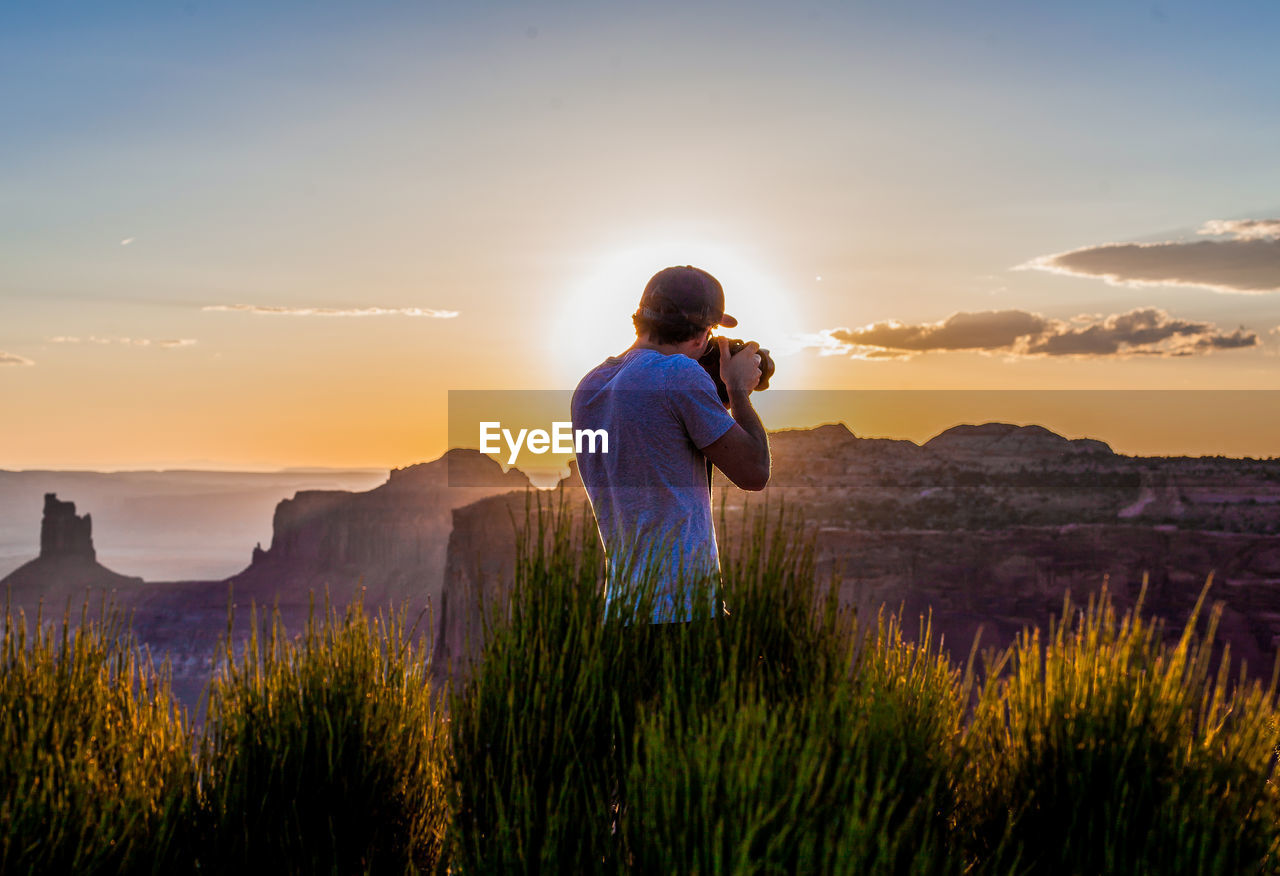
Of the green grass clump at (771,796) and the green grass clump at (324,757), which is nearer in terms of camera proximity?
the green grass clump at (771,796)

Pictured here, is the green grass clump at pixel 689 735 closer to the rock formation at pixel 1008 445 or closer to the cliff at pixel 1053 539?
the cliff at pixel 1053 539

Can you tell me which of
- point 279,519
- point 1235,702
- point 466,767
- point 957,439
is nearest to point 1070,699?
point 1235,702

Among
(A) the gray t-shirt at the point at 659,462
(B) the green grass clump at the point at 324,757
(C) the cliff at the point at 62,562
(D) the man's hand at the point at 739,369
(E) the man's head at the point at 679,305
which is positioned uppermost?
(E) the man's head at the point at 679,305

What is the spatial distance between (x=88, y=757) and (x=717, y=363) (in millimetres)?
2778

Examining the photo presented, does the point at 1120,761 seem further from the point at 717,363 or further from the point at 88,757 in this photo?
the point at 88,757

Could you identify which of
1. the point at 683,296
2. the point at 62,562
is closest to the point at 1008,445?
the point at 683,296

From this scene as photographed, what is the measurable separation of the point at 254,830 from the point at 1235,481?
42.8m

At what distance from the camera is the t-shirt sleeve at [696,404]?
9.66 ft

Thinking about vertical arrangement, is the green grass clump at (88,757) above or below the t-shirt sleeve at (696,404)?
below

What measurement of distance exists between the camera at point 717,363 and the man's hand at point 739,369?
28 millimetres

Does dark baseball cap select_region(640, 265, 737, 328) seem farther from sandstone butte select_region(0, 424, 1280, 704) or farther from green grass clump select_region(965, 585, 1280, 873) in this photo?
sandstone butte select_region(0, 424, 1280, 704)

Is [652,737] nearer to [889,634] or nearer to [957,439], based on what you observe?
[889,634]

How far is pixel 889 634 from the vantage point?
462 centimetres

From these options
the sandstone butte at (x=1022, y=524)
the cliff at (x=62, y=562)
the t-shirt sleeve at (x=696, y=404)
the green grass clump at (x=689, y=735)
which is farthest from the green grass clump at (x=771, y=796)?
the cliff at (x=62, y=562)
